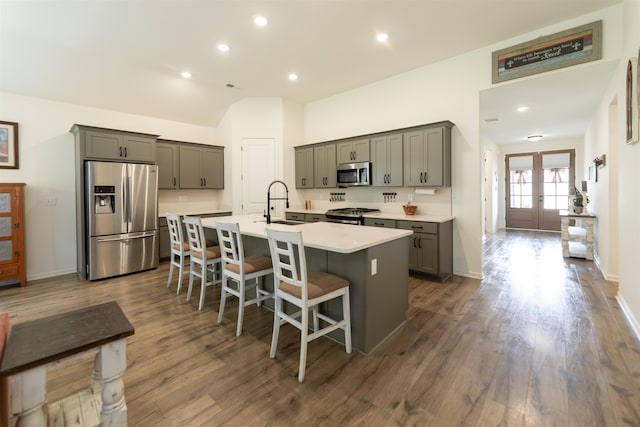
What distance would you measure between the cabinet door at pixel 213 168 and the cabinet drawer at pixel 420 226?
3986 millimetres

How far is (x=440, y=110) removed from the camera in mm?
4578

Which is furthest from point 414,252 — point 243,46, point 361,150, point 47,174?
point 47,174

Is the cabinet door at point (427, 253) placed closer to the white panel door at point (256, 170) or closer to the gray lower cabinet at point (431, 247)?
the gray lower cabinet at point (431, 247)

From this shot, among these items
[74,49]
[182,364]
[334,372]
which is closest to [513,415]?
[334,372]

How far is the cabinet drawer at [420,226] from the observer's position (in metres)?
4.12

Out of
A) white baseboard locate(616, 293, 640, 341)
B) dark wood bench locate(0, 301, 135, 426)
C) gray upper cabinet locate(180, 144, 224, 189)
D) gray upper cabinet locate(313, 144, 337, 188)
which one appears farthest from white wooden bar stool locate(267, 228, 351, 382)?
gray upper cabinet locate(180, 144, 224, 189)

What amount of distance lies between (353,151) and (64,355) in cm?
479

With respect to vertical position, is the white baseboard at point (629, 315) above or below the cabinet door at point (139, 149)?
below

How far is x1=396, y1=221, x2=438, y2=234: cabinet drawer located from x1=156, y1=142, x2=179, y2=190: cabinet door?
14.1 ft

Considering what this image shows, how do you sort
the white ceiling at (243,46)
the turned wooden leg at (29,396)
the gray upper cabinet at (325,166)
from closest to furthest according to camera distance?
1. the turned wooden leg at (29,396)
2. the white ceiling at (243,46)
3. the gray upper cabinet at (325,166)

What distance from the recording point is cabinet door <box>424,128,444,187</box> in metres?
4.29

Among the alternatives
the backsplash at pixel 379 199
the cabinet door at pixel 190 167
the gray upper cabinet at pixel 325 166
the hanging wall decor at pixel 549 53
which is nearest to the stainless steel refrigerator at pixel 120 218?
the cabinet door at pixel 190 167

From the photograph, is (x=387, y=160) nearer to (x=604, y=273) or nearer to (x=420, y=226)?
(x=420, y=226)

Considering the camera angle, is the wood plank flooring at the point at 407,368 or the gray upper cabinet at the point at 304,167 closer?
the wood plank flooring at the point at 407,368
